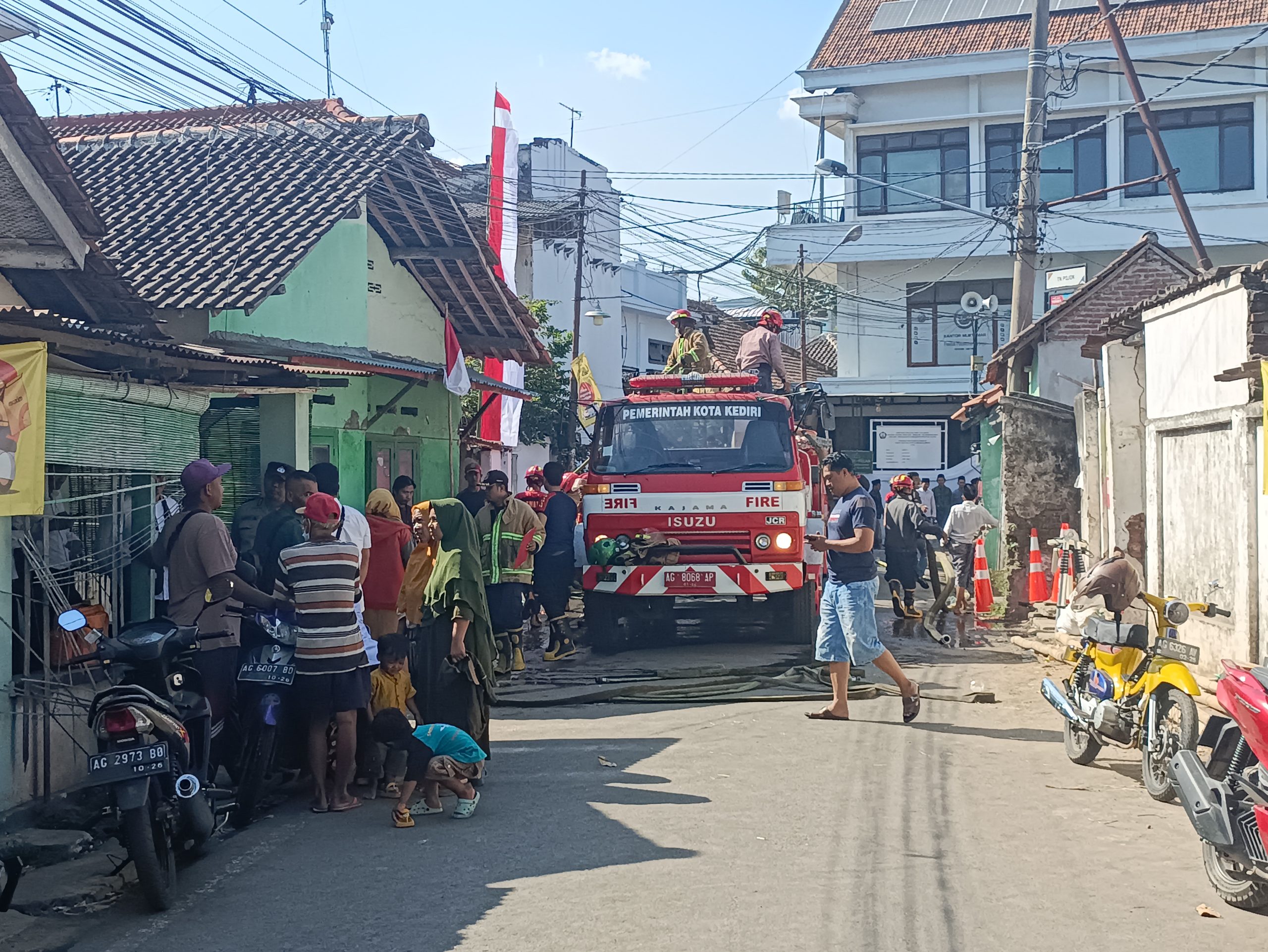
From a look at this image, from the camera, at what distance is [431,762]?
6953mm

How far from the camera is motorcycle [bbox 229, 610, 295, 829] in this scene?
23.0 ft

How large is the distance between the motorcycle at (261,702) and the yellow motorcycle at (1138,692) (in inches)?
184

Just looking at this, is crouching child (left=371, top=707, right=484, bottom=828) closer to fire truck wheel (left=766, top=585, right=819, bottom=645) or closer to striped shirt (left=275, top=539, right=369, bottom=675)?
striped shirt (left=275, top=539, right=369, bottom=675)

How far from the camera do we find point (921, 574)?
16.1 metres

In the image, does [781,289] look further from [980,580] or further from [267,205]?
[267,205]

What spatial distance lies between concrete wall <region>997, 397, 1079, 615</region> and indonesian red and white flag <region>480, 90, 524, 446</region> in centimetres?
775

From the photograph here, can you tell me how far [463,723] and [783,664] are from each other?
5129 mm

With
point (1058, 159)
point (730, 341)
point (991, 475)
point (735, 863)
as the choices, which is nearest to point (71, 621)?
point (735, 863)

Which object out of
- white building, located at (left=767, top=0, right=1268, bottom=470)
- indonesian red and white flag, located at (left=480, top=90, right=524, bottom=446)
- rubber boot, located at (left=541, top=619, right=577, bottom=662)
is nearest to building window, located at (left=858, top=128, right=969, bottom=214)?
white building, located at (left=767, top=0, right=1268, bottom=470)

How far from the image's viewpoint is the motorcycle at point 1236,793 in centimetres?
519

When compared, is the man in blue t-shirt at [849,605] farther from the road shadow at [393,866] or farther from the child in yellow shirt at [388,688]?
the child in yellow shirt at [388,688]

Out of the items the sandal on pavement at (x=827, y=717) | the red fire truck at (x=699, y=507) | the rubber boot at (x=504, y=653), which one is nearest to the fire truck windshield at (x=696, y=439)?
the red fire truck at (x=699, y=507)

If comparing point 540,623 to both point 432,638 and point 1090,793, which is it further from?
point 1090,793

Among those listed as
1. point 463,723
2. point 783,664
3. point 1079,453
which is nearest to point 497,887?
point 463,723
